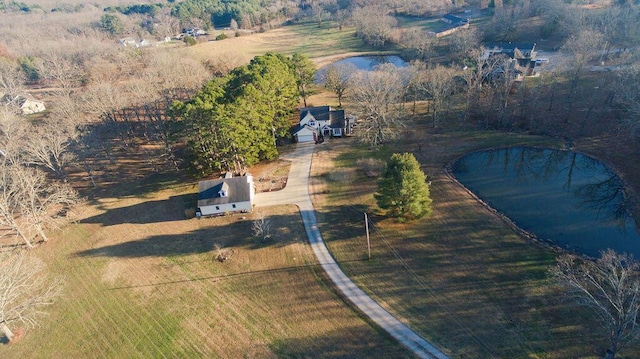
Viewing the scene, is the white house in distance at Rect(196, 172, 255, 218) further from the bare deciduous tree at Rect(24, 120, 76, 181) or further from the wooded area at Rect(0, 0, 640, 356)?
the bare deciduous tree at Rect(24, 120, 76, 181)

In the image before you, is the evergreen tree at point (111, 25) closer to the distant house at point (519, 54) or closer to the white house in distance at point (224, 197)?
the white house in distance at point (224, 197)

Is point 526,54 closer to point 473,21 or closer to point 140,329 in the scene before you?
point 473,21

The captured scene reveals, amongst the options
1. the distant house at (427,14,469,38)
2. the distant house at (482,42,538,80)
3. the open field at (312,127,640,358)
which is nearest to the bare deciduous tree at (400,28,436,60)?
the distant house at (427,14,469,38)

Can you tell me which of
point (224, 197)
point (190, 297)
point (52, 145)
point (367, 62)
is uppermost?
point (367, 62)

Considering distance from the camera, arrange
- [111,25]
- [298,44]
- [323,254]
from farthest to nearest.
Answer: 1. [111,25]
2. [298,44]
3. [323,254]

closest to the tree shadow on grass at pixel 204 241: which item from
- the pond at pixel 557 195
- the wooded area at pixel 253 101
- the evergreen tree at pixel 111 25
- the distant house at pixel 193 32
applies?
the wooded area at pixel 253 101

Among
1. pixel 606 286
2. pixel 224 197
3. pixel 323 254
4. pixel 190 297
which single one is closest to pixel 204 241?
pixel 224 197

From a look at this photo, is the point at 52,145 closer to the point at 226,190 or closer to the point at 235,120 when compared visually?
the point at 235,120
